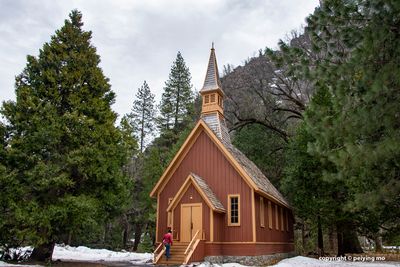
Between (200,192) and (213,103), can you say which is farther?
(213,103)

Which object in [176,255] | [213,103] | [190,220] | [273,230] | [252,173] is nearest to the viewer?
[176,255]

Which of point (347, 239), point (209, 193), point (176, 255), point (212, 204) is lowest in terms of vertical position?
point (176, 255)

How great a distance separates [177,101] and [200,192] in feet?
94.7

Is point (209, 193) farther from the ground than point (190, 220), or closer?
farther from the ground

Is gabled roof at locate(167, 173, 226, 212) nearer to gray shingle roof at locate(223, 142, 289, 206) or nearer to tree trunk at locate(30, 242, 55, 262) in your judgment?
gray shingle roof at locate(223, 142, 289, 206)

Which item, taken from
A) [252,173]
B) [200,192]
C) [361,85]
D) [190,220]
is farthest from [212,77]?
[361,85]

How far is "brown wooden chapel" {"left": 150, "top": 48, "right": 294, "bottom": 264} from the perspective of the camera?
57.2 ft

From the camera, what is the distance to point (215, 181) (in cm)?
1916

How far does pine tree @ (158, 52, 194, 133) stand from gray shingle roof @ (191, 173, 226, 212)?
25.3 metres

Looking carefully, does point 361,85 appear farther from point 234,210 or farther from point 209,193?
point 234,210

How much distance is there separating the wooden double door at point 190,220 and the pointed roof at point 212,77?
727cm

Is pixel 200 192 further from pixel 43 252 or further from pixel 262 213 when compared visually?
pixel 43 252

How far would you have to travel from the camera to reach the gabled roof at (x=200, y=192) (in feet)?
57.6

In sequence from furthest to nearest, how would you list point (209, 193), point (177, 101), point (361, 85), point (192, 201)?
point (177, 101) < point (209, 193) < point (192, 201) < point (361, 85)
